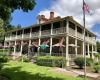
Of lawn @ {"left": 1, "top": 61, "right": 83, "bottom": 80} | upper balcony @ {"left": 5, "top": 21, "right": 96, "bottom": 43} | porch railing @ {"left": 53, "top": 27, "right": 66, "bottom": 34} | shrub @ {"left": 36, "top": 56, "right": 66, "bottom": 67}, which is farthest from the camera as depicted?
upper balcony @ {"left": 5, "top": 21, "right": 96, "bottom": 43}

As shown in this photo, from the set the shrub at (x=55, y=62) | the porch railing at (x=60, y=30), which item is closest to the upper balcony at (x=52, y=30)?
the porch railing at (x=60, y=30)

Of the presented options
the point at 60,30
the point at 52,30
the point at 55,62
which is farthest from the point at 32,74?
the point at 52,30

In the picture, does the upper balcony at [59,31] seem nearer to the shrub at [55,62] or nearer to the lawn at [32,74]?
the shrub at [55,62]

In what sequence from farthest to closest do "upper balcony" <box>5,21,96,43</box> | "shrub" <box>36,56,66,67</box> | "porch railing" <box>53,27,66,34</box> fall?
"upper balcony" <box>5,21,96,43</box>
"porch railing" <box>53,27,66,34</box>
"shrub" <box>36,56,66,67</box>

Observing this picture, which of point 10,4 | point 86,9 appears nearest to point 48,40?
point 86,9

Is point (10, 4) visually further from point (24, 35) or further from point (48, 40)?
point (24, 35)

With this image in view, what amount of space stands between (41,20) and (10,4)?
105 feet

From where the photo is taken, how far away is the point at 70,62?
28.5 metres

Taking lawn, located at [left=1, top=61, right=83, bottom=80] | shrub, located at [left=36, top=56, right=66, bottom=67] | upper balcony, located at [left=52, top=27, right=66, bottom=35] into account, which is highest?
upper balcony, located at [left=52, top=27, right=66, bottom=35]

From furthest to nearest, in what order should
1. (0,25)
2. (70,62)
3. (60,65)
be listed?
(0,25) → (70,62) → (60,65)

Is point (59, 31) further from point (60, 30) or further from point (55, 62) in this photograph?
point (55, 62)

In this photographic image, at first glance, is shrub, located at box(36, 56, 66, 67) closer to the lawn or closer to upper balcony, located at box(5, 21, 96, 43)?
the lawn

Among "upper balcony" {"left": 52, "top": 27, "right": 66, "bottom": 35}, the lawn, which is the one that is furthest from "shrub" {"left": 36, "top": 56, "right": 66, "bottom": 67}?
"upper balcony" {"left": 52, "top": 27, "right": 66, "bottom": 35}

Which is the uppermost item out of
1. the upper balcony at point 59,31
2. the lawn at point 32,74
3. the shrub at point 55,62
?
the upper balcony at point 59,31
